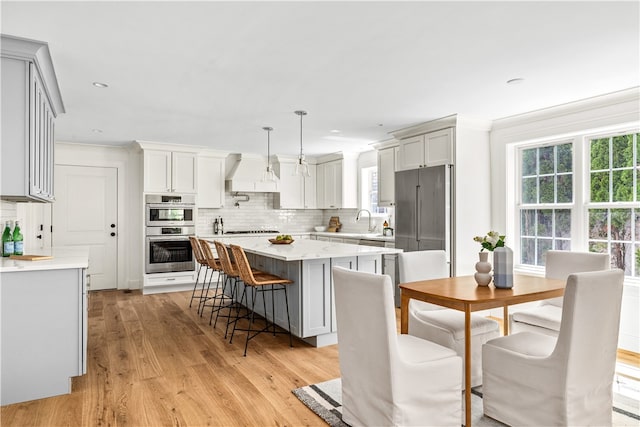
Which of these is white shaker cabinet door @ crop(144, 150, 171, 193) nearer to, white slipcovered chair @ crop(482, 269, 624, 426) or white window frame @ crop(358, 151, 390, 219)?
white window frame @ crop(358, 151, 390, 219)

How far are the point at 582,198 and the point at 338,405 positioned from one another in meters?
3.31

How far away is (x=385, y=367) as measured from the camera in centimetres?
206

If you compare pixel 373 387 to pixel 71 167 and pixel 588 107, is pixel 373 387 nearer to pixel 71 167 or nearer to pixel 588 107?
pixel 588 107

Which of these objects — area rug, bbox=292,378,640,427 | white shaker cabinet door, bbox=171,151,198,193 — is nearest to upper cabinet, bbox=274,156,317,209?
white shaker cabinet door, bbox=171,151,198,193

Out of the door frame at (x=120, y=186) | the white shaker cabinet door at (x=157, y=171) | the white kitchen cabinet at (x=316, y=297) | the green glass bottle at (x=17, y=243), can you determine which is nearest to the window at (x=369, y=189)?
the white shaker cabinet door at (x=157, y=171)

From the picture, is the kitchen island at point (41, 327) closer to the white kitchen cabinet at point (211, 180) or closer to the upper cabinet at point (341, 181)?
the white kitchen cabinet at point (211, 180)

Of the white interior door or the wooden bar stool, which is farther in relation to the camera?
the white interior door

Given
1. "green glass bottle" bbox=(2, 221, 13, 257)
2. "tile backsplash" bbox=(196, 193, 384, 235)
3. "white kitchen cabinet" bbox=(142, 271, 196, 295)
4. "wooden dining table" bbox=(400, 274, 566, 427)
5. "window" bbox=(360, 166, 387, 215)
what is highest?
"window" bbox=(360, 166, 387, 215)

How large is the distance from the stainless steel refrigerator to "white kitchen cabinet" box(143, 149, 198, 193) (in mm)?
3352

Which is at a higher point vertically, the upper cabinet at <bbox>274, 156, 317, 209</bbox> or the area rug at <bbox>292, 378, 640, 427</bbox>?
the upper cabinet at <bbox>274, 156, 317, 209</bbox>

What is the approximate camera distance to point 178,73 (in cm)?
331

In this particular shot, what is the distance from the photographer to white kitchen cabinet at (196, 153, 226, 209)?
22.9ft

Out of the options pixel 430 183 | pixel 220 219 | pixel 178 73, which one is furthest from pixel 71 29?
pixel 220 219

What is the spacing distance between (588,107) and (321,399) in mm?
3663
